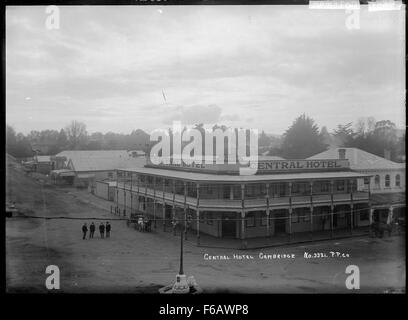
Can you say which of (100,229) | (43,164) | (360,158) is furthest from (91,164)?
(360,158)

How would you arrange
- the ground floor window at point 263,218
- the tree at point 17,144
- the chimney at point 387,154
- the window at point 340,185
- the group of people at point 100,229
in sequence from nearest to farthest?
the tree at point 17,144 → the chimney at point 387,154 → the group of people at point 100,229 → the ground floor window at point 263,218 → the window at point 340,185

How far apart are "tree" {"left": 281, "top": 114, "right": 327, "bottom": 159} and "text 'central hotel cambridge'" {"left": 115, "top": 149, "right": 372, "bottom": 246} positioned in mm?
118

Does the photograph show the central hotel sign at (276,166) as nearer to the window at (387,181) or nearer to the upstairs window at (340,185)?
the upstairs window at (340,185)

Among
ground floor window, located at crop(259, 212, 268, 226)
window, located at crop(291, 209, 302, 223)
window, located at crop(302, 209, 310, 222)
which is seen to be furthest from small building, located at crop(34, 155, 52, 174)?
window, located at crop(302, 209, 310, 222)

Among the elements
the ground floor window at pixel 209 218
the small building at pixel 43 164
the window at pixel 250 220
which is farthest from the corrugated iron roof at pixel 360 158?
the small building at pixel 43 164

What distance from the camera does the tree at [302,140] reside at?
4.46 meters

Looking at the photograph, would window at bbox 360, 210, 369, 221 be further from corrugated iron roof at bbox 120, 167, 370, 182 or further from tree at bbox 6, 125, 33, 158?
tree at bbox 6, 125, 33, 158

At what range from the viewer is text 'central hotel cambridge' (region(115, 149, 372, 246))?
14.8 ft
